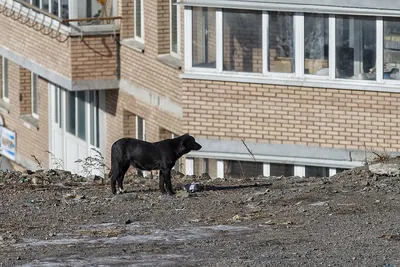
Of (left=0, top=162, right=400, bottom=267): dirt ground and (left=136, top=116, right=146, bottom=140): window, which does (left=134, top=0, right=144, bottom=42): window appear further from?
(left=0, top=162, right=400, bottom=267): dirt ground

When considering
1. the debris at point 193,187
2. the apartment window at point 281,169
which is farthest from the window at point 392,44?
the debris at point 193,187

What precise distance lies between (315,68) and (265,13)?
1050mm

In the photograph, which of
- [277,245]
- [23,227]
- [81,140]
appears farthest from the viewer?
[81,140]

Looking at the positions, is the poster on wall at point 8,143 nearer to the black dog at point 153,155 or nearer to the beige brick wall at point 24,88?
the beige brick wall at point 24,88

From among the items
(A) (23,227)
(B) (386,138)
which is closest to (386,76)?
(B) (386,138)

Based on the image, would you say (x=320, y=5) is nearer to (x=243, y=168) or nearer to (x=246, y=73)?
(x=246, y=73)

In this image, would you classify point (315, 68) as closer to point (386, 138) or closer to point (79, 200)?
point (386, 138)

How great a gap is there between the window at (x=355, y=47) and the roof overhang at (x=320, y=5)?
23 centimetres

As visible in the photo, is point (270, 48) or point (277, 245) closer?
point (277, 245)

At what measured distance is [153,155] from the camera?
587 inches

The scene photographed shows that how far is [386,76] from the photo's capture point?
2003 centimetres

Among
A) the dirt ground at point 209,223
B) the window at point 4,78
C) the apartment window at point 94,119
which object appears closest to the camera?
the dirt ground at point 209,223

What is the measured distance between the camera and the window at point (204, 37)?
21.2 meters

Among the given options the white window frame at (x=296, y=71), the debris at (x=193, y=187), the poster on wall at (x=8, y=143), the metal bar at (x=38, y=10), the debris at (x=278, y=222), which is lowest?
the poster on wall at (x=8, y=143)
